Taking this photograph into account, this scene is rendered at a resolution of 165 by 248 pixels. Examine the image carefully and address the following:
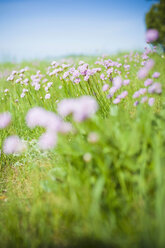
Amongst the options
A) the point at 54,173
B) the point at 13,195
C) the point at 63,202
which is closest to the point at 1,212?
the point at 13,195

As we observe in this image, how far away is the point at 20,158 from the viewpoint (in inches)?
101

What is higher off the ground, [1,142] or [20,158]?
[1,142]

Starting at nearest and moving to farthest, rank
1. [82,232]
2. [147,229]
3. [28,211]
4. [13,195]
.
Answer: [147,229] → [82,232] → [28,211] → [13,195]

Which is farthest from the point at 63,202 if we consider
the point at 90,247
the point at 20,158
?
the point at 20,158

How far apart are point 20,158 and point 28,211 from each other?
1.10 meters

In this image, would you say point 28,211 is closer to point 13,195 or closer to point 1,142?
point 13,195

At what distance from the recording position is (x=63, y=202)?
1281 millimetres

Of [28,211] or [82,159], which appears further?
[28,211]

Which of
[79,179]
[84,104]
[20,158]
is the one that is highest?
[84,104]

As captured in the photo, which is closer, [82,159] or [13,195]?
[82,159]

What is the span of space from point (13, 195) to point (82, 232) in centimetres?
88

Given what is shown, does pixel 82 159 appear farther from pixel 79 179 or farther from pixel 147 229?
pixel 147 229

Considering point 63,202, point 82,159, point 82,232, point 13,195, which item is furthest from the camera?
point 13,195

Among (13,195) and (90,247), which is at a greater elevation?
(90,247)
